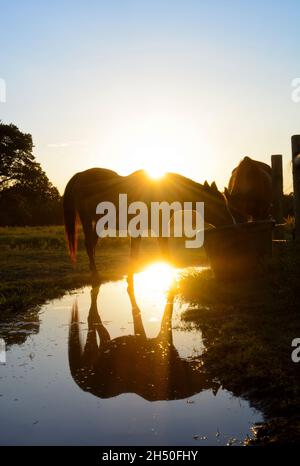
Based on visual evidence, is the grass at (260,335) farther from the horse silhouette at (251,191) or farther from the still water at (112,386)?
the horse silhouette at (251,191)

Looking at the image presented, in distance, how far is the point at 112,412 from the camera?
3.19 meters

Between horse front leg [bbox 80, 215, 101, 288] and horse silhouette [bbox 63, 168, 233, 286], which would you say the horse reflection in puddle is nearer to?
horse silhouette [bbox 63, 168, 233, 286]

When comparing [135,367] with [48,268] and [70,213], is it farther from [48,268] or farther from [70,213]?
[48,268]

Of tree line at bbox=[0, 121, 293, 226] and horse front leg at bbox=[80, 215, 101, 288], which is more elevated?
tree line at bbox=[0, 121, 293, 226]

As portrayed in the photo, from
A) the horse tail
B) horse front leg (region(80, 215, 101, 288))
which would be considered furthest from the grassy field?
Answer: the horse tail

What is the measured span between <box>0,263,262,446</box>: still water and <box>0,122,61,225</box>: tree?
111ft

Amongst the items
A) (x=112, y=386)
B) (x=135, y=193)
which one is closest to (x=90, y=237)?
(x=135, y=193)

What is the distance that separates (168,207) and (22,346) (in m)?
4.80

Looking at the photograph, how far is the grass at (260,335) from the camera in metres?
3.07

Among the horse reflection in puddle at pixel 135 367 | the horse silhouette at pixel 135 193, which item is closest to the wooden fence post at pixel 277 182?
the horse silhouette at pixel 135 193

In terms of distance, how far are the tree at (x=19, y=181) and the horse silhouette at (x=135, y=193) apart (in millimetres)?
30166

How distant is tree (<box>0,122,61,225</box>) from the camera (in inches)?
1526

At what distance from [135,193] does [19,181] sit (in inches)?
1312
